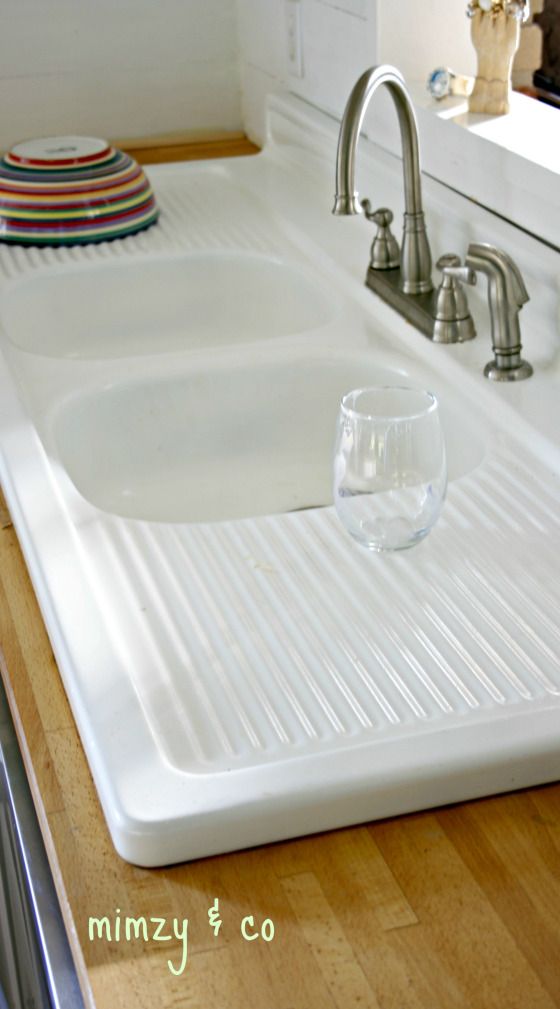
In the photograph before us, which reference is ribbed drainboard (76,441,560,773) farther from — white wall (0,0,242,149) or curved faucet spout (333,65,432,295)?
white wall (0,0,242,149)

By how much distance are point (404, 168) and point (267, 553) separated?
616 millimetres

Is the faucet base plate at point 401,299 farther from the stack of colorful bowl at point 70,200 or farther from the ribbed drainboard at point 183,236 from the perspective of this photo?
the stack of colorful bowl at point 70,200

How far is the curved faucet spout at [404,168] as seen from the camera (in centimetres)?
138

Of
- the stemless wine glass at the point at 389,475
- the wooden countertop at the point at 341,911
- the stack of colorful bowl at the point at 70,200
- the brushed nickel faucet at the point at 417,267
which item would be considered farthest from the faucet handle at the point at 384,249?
the wooden countertop at the point at 341,911

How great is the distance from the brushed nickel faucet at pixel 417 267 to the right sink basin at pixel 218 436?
3.2 inches

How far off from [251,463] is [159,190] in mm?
807

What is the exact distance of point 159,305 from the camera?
6.59 feet

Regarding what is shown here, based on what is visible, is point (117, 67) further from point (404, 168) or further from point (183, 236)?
point (404, 168)

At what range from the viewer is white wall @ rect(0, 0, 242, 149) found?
96.8 inches

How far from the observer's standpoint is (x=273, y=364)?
156 centimetres

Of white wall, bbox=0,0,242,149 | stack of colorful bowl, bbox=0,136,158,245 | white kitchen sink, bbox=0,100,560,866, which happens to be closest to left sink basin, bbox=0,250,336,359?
white kitchen sink, bbox=0,100,560,866

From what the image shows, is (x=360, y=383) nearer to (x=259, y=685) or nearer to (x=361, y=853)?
(x=259, y=685)

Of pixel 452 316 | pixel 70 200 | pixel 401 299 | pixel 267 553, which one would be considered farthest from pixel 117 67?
pixel 267 553

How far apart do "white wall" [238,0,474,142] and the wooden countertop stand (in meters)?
1.25
